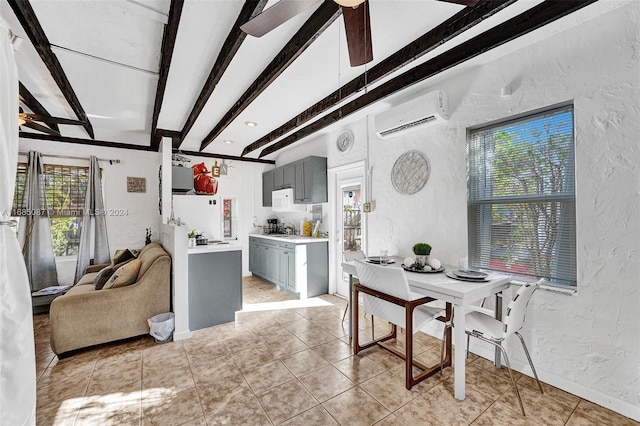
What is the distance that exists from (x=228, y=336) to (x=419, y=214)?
249cm

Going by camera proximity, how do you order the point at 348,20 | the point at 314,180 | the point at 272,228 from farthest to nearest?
1. the point at 272,228
2. the point at 314,180
3. the point at 348,20

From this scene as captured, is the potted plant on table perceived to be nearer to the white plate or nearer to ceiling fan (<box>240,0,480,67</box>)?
the white plate

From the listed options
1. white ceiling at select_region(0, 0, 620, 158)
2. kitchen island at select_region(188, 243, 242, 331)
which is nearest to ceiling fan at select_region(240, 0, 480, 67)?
white ceiling at select_region(0, 0, 620, 158)

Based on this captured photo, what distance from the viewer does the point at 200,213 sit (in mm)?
3902

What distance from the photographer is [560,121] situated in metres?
2.15

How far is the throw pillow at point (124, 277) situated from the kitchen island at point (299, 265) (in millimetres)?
2057

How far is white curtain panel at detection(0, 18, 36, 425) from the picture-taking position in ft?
3.32

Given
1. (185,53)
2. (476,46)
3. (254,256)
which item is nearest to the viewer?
(476,46)

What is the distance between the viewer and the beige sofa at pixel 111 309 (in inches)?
103

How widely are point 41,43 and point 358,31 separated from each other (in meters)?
2.38

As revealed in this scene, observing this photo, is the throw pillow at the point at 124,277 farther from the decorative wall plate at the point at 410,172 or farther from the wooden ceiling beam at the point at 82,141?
the decorative wall plate at the point at 410,172

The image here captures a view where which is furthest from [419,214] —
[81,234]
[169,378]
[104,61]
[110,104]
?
[81,234]

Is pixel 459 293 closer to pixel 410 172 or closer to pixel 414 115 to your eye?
pixel 410 172

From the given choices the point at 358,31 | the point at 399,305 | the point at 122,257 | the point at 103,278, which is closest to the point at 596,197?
the point at 399,305
